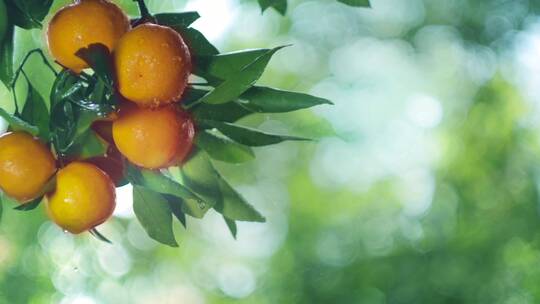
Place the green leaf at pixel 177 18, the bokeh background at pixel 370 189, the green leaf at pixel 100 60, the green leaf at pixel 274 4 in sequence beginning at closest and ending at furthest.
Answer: the green leaf at pixel 100 60 → the green leaf at pixel 177 18 → the green leaf at pixel 274 4 → the bokeh background at pixel 370 189

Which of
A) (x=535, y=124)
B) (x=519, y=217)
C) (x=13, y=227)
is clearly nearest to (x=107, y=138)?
(x=13, y=227)

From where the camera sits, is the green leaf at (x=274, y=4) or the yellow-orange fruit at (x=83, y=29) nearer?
the yellow-orange fruit at (x=83, y=29)

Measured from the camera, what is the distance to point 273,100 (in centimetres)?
71

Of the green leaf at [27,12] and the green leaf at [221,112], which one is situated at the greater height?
the green leaf at [27,12]

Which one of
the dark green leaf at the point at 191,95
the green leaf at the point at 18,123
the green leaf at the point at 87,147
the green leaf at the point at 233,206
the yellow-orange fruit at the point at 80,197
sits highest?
the green leaf at the point at 18,123

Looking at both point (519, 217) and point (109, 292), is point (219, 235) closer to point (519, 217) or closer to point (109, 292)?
point (109, 292)

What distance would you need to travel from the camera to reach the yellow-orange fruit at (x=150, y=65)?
2.06 ft

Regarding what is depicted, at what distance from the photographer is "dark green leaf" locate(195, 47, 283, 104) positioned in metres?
0.66

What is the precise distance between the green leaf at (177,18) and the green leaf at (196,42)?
34 millimetres

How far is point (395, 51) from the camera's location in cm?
438

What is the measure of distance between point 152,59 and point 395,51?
3846mm

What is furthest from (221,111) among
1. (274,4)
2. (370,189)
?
(370,189)

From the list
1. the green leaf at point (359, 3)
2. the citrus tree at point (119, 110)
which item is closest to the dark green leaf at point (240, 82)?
the citrus tree at point (119, 110)

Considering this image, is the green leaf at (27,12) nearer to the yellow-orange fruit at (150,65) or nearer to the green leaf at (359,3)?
the yellow-orange fruit at (150,65)
